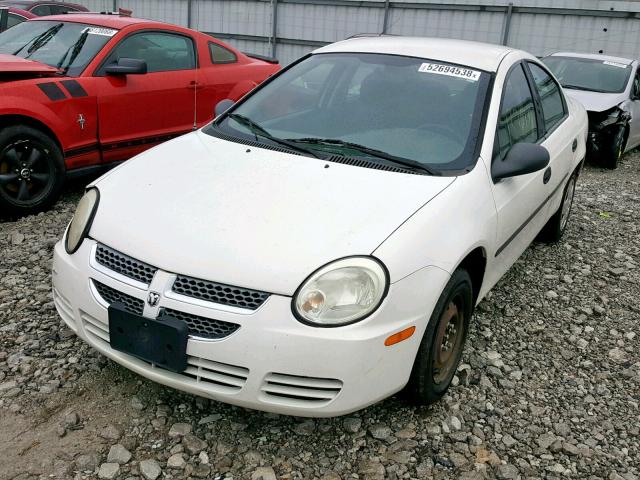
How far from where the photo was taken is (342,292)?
2.20 m

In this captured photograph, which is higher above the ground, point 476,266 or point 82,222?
point 82,222

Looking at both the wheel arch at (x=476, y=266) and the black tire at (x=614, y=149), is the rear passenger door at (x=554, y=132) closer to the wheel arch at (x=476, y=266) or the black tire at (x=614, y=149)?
the wheel arch at (x=476, y=266)

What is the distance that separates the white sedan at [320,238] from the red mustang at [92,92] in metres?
1.91

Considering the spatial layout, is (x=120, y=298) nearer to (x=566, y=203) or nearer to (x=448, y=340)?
(x=448, y=340)

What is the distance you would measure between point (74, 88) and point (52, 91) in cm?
18

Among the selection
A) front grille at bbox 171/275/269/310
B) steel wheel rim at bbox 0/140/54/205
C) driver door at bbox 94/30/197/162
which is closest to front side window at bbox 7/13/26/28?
driver door at bbox 94/30/197/162

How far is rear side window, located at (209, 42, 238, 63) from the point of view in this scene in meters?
6.05

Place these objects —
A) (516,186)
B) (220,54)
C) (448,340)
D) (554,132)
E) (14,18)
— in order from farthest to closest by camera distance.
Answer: (14,18) → (220,54) → (554,132) → (516,186) → (448,340)

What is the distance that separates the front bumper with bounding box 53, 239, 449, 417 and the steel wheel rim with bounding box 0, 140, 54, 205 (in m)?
2.61

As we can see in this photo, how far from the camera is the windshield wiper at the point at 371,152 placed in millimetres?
2834

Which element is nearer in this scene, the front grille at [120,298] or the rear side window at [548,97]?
the front grille at [120,298]

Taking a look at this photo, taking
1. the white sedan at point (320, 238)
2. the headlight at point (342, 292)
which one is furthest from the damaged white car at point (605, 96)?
the headlight at point (342, 292)

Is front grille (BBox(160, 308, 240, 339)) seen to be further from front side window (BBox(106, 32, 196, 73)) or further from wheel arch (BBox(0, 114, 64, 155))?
front side window (BBox(106, 32, 196, 73))

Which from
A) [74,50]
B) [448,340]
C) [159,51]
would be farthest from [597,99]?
[448,340]
